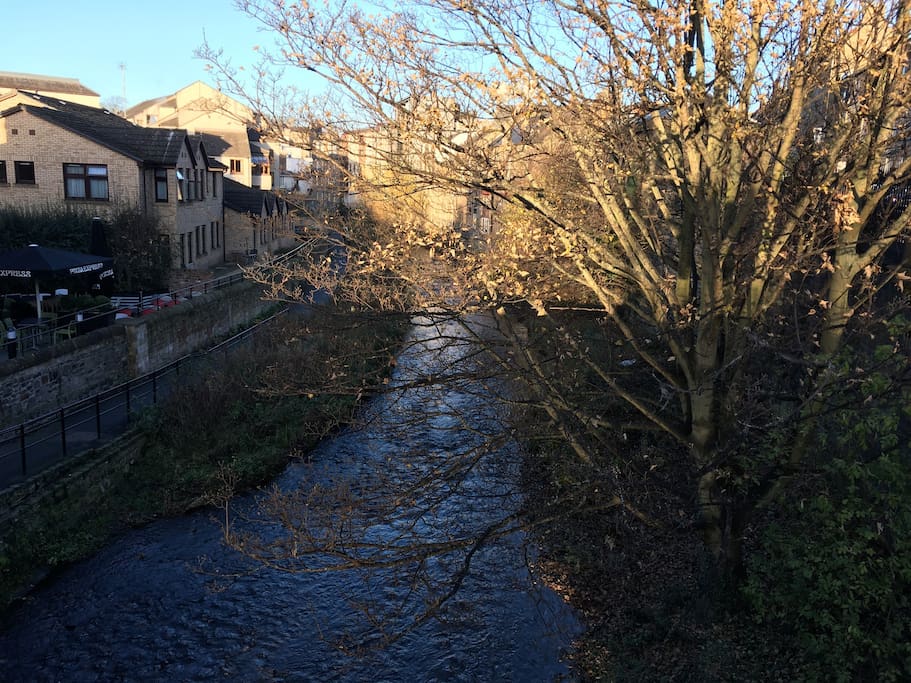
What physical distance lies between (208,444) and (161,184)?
1611 centimetres

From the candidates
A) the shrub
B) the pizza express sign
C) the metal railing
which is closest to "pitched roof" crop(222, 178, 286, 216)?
the metal railing

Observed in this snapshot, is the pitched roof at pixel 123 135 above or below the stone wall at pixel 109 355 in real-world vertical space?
above

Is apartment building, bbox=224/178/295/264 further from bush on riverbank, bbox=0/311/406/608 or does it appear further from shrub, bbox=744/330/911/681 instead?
shrub, bbox=744/330/911/681

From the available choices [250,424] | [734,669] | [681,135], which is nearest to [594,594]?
[734,669]

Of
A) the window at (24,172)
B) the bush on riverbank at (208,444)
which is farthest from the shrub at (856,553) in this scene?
the window at (24,172)

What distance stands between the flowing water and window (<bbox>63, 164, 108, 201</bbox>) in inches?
740

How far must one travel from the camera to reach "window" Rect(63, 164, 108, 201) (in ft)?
92.4

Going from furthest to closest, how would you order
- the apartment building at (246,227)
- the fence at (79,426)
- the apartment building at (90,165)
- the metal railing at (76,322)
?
the apartment building at (246,227)
the apartment building at (90,165)
the metal railing at (76,322)
the fence at (79,426)

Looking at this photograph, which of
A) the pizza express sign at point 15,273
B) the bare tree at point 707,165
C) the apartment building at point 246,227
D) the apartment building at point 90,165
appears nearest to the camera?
the bare tree at point 707,165

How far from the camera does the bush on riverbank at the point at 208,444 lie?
1202 centimetres

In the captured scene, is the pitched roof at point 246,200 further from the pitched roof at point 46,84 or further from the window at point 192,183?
the pitched roof at point 46,84

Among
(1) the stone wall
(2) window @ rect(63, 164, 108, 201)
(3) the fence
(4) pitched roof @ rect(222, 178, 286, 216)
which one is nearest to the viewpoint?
(3) the fence

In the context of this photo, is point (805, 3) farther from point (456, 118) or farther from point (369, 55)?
point (369, 55)

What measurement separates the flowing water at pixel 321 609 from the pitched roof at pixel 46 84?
202ft
